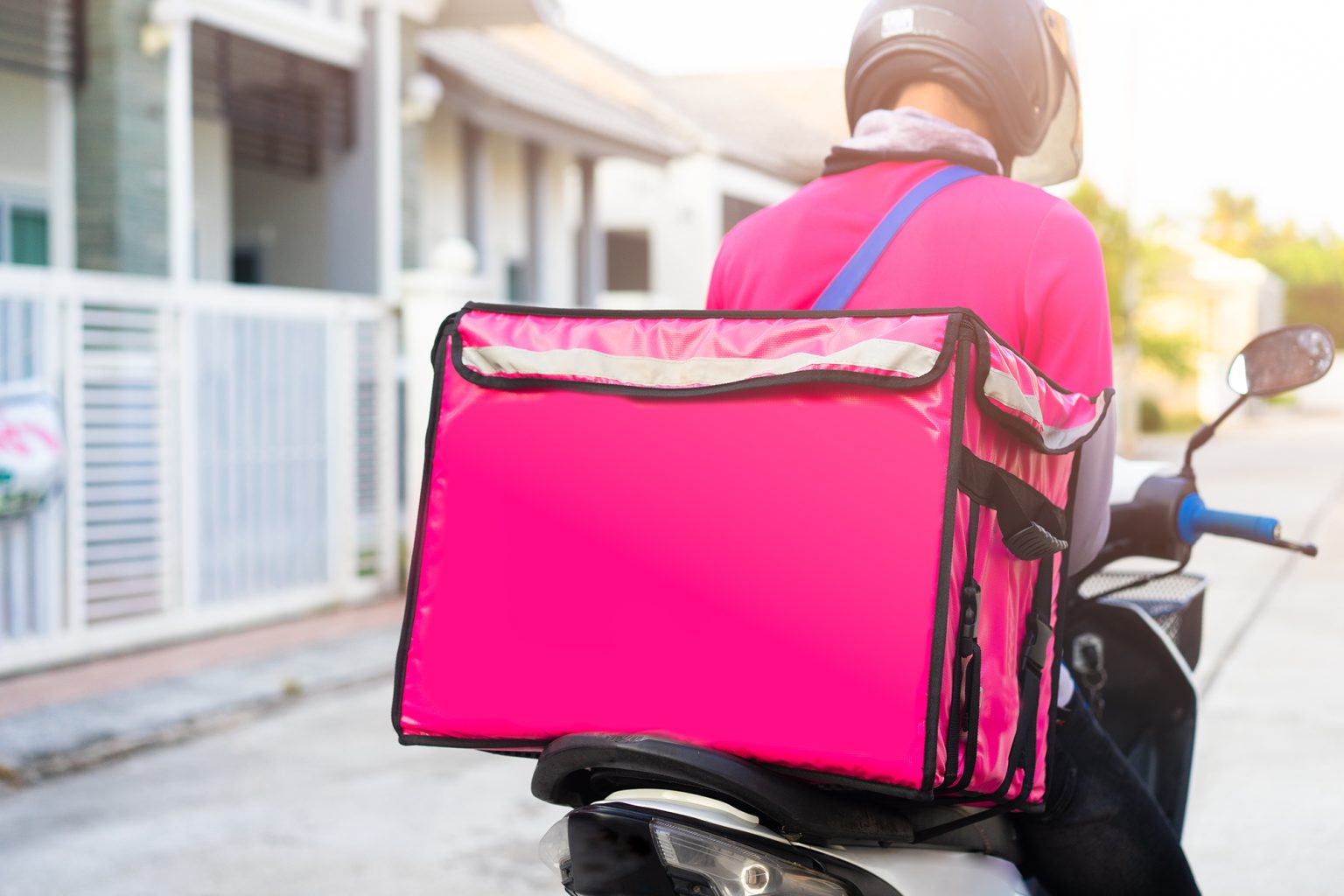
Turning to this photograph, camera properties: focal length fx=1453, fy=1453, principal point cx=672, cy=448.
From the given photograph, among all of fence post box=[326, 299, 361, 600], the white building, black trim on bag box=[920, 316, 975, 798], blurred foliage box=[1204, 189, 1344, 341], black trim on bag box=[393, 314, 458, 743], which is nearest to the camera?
black trim on bag box=[920, 316, 975, 798]

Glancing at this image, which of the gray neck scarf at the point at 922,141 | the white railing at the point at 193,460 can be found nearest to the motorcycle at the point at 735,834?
the gray neck scarf at the point at 922,141

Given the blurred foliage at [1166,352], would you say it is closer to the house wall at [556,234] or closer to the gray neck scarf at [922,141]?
the house wall at [556,234]

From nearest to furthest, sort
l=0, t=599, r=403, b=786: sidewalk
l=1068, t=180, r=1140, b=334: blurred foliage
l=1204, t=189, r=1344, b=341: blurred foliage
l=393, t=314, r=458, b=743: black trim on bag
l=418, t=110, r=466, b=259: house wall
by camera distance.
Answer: l=393, t=314, r=458, b=743: black trim on bag → l=0, t=599, r=403, b=786: sidewalk → l=418, t=110, r=466, b=259: house wall → l=1068, t=180, r=1140, b=334: blurred foliage → l=1204, t=189, r=1344, b=341: blurred foliage

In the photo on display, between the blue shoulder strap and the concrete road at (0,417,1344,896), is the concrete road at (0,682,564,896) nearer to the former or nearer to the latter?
the concrete road at (0,417,1344,896)

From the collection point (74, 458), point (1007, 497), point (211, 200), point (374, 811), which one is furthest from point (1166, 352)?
point (1007, 497)

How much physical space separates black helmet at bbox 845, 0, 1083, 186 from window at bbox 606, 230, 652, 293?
74.9 feet

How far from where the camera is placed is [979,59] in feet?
6.61

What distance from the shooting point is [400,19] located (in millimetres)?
11492

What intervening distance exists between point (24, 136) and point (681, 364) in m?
9.50

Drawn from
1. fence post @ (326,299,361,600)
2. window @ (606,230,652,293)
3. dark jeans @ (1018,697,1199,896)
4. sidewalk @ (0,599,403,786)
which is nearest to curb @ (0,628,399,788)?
sidewalk @ (0,599,403,786)

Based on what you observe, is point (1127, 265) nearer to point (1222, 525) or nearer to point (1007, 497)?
point (1222, 525)

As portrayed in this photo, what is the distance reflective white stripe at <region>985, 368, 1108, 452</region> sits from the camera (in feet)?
5.01

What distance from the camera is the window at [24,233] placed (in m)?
9.62

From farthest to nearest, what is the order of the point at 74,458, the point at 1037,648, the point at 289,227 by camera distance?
1. the point at 289,227
2. the point at 74,458
3. the point at 1037,648
